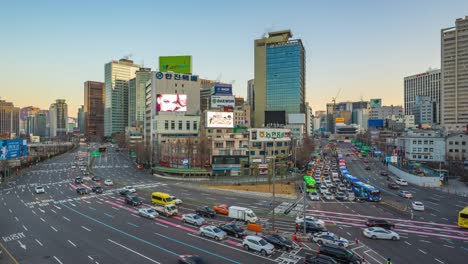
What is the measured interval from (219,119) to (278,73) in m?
107

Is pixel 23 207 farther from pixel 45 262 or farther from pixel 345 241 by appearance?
pixel 345 241

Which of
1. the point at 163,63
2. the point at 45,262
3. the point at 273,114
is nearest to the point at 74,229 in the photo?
the point at 45,262

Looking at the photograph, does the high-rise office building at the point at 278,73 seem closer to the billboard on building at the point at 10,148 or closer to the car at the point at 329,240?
the billboard on building at the point at 10,148

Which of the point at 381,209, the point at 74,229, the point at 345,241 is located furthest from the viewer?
the point at 381,209

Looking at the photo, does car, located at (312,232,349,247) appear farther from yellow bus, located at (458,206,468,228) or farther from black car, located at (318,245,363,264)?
yellow bus, located at (458,206,468,228)

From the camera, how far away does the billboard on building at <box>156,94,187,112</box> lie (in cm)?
10294

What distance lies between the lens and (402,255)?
2964 cm

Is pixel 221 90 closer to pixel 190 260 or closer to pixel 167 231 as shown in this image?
pixel 167 231

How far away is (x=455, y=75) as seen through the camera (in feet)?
587

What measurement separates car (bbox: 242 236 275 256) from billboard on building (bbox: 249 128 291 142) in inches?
2440

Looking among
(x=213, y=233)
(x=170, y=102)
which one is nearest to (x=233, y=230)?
(x=213, y=233)

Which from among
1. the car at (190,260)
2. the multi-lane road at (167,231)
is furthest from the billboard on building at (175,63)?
the car at (190,260)

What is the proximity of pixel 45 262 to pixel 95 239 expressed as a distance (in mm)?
6420

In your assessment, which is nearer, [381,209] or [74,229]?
[74,229]
